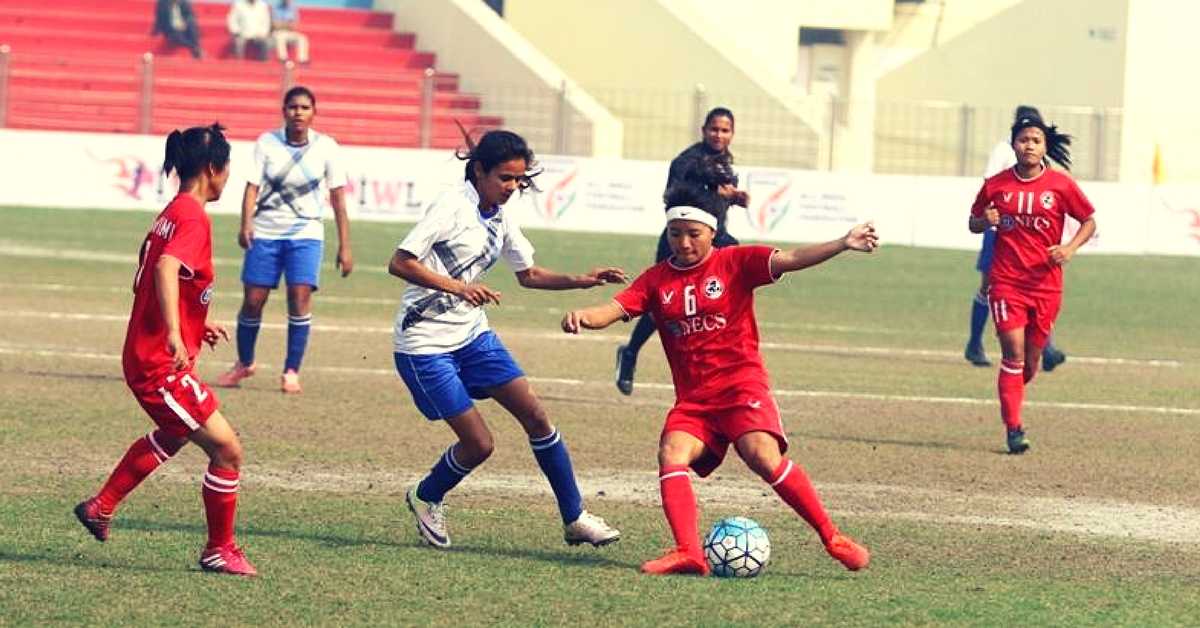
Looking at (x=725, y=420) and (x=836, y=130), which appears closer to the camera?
(x=725, y=420)

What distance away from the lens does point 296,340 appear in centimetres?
1429

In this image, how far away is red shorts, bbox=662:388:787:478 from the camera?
862 centimetres

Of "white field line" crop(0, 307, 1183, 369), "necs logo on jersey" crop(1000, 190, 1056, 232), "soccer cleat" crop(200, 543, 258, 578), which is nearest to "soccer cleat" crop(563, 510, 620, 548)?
"soccer cleat" crop(200, 543, 258, 578)

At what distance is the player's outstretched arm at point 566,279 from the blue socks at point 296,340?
196 inches

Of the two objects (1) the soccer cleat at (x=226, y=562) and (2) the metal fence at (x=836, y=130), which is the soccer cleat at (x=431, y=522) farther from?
(2) the metal fence at (x=836, y=130)

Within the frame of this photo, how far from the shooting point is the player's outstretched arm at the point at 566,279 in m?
8.71

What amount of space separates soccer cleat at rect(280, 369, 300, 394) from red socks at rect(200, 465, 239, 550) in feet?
19.6

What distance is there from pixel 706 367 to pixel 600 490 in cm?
213

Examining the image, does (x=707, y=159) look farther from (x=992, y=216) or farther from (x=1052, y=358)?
(x=1052, y=358)

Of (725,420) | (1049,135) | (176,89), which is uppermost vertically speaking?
(176,89)

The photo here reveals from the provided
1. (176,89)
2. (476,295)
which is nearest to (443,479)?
(476,295)

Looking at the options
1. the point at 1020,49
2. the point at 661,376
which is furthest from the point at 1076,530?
the point at 1020,49

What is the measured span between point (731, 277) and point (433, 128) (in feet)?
92.1

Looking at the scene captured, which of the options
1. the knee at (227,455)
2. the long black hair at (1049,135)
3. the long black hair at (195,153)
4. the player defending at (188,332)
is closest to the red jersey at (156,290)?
the player defending at (188,332)
